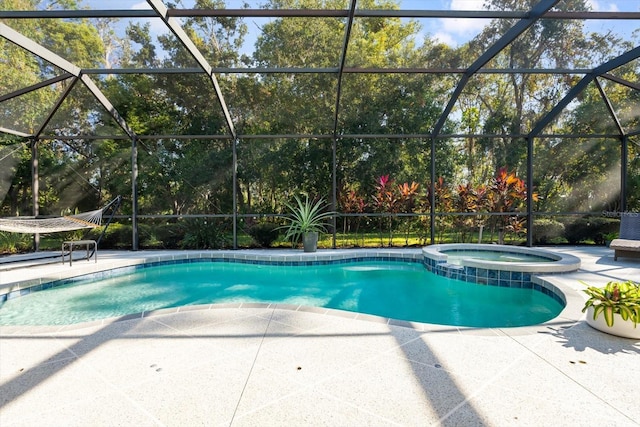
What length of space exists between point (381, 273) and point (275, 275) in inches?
79.3

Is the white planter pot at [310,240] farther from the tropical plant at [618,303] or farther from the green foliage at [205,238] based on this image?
the tropical plant at [618,303]

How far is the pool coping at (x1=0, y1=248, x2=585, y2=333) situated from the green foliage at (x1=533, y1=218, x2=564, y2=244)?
3688 millimetres

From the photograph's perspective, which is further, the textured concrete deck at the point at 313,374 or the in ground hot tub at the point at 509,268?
the in ground hot tub at the point at 509,268

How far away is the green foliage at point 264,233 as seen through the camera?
881cm

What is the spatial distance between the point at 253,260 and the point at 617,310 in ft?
19.5

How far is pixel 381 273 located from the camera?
21.1ft

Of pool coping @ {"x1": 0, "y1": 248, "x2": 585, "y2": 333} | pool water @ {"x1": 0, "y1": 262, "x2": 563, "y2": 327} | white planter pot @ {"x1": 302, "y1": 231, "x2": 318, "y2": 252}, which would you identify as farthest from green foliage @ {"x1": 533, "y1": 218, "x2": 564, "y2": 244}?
white planter pot @ {"x1": 302, "y1": 231, "x2": 318, "y2": 252}

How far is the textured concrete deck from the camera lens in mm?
1680

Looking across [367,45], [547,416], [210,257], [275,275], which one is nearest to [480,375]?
[547,416]

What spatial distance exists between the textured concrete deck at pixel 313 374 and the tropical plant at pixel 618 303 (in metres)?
0.17

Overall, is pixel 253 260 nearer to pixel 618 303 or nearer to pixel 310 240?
pixel 310 240

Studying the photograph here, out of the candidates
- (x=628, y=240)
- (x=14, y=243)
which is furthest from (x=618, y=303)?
(x=14, y=243)

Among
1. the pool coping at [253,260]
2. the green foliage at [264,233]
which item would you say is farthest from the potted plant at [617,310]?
the green foliage at [264,233]

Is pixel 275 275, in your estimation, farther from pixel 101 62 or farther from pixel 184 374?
pixel 101 62
